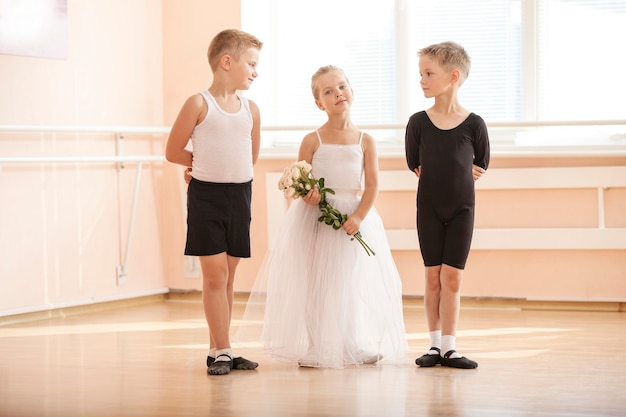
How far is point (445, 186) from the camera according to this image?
345 cm

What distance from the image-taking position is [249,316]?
143 inches

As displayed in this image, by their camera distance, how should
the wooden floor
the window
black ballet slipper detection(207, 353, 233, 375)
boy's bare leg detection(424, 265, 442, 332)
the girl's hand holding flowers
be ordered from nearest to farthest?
1. the wooden floor
2. black ballet slipper detection(207, 353, 233, 375)
3. the girl's hand holding flowers
4. boy's bare leg detection(424, 265, 442, 332)
5. the window

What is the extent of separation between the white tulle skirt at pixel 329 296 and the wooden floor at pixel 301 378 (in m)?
0.10

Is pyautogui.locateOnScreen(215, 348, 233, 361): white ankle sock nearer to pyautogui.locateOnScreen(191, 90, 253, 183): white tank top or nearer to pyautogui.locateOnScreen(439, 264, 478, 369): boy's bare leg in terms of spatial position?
pyautogui.locateOnScreen(191, 90, 253, 183): white tank top

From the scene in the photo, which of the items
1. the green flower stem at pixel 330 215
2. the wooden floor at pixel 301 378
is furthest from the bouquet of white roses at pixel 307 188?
the wooden floor at pixel 301 378

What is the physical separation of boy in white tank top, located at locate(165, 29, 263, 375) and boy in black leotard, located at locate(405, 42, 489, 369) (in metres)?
0.65

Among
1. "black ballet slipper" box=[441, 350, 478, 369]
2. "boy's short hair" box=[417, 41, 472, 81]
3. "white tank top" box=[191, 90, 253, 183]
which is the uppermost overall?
"boy's short hair" box=[417, 41, 472, 81]

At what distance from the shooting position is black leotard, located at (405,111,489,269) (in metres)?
3.45

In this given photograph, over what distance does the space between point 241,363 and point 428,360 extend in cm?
67

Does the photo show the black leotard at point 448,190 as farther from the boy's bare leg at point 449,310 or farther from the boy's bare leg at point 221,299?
the boy's bare leg at point 221,299

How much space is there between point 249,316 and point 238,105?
2.68 ft

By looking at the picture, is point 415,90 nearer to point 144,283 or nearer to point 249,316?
point 144,283

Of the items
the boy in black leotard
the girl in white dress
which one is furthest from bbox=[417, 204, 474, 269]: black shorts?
the girl in white dress

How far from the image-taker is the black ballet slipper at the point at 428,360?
11.2 ft
